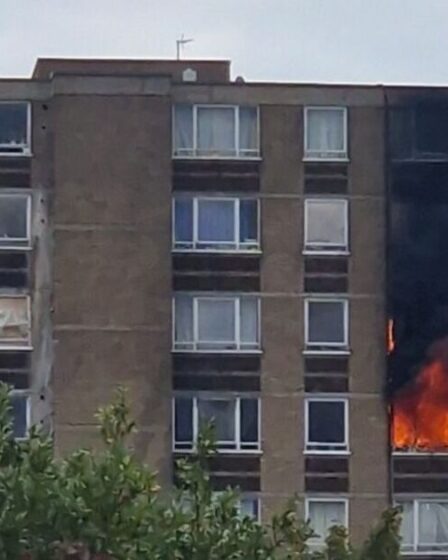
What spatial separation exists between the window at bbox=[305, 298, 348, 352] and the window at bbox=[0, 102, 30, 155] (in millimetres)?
8164

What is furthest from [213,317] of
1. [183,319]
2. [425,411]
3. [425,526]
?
[425,526]

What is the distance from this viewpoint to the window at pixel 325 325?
69562 mm

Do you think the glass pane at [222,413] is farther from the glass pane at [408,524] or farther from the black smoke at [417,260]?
the glass pane at [408,524]

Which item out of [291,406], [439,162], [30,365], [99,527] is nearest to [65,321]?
[30,365]

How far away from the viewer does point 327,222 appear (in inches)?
2758

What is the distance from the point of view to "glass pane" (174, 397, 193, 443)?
6875cm

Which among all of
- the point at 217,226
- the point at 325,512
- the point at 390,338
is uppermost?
the point at 217,226

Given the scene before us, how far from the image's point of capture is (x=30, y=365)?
227ft

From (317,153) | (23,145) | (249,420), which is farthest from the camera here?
(317,153)

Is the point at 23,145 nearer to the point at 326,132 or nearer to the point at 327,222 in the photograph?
the point at 326,132

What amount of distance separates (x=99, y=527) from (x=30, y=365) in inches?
1098

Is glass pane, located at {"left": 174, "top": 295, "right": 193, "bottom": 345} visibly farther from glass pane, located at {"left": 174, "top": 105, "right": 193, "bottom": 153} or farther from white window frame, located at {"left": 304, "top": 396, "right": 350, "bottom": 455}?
glass pane, located at {"left": 174, "top": 105, "right": 193, "bottom": 153}

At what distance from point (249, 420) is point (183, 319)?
118 inches

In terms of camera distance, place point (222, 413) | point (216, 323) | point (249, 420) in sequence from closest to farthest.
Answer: point (222, 413) → point (249, 420) → point (216, 323)
